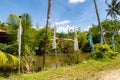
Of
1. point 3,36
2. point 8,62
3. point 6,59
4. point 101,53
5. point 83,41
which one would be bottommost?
point 8,62

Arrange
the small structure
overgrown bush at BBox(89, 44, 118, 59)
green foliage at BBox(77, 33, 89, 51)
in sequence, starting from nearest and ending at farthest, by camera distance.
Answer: overgrown bush at BBox(89, 44, 118, 59), the small structure, green foliage at BBox(77, 33, 89, 51)

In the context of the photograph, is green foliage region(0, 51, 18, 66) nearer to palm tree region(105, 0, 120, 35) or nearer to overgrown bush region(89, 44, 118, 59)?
overgrown bush region(89, 44, 118, 59)

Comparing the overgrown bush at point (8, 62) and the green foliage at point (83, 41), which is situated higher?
the green foliage at point (83, 41)

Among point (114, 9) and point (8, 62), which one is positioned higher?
point (114, 9)

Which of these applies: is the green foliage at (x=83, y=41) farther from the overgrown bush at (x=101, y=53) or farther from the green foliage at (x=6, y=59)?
the green foliage at (x=6, y=59)

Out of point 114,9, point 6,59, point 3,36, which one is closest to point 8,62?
point 6,59

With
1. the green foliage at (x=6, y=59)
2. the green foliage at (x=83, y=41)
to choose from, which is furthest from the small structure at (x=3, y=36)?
the green foliage at (x=6, y=59)

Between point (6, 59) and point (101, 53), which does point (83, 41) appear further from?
point (6, 59)

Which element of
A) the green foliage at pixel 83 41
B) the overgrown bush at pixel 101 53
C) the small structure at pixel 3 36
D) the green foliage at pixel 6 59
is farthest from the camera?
the green foliage at pixel 83 41

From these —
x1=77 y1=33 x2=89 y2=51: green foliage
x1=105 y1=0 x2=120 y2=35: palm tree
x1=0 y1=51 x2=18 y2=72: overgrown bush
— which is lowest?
x1=0 y1=51 x2=18 y2=72: overgrown bush

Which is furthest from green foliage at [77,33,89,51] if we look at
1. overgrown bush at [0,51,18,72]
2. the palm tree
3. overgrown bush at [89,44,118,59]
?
overgrown bush at [0,51,18,72]

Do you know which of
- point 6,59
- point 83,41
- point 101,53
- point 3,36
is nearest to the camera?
point 6,59

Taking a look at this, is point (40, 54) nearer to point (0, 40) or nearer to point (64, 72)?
point (0, 40)

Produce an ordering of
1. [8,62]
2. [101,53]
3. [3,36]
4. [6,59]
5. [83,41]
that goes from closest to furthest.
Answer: [6,59], [8,62], [101,53], [3,36], [83,41]
